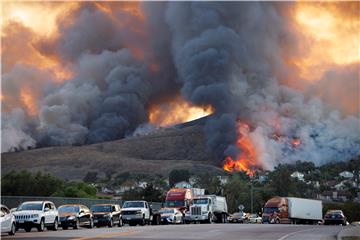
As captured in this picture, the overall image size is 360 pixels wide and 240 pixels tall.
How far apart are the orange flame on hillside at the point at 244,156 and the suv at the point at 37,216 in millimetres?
103117

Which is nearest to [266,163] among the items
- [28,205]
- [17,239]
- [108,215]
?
[108,215]

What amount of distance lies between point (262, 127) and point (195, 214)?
88.5 m

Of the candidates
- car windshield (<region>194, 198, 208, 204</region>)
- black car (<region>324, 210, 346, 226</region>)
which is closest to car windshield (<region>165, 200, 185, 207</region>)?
car windshield (<region>194, 198, 208, 204</region>)

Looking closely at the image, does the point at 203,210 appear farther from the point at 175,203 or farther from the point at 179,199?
the point at 175,203

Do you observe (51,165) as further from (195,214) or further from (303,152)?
(195,214)

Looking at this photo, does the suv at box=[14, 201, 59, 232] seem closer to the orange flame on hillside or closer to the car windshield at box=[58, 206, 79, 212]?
the car windshield at box=[58, 206, 79, 212]

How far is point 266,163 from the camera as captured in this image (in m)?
141

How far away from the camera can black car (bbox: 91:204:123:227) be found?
4050 centimetres

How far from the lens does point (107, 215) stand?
40625 millimetres

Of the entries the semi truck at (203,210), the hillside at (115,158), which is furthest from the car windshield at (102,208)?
the hillside at (115,158)

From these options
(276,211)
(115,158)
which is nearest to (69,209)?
(276,211)

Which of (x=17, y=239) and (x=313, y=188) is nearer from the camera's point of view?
(x=17, y=239)

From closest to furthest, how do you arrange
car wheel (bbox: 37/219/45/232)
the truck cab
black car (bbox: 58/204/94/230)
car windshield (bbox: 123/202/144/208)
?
car wheel (bbox: 37/219/45/232), black car (bbox: 58/204/94/230), car windshield (bbox: 123/202/144/208), the truck cab

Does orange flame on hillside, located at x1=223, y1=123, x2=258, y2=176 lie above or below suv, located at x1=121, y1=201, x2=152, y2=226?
above
